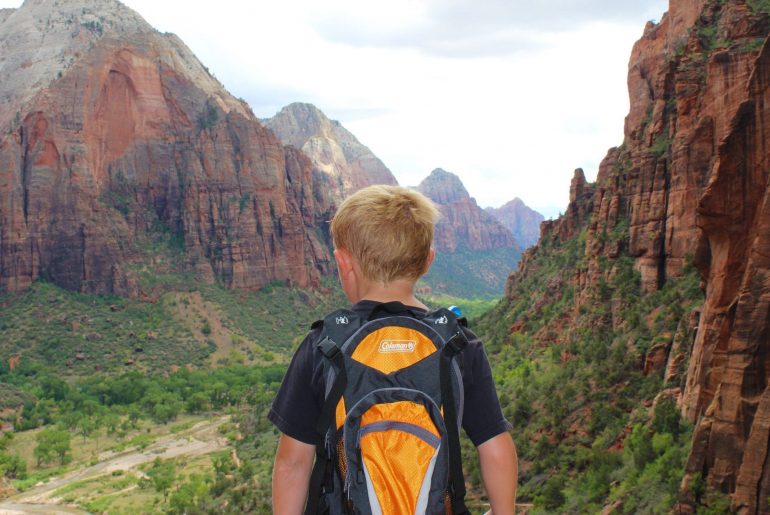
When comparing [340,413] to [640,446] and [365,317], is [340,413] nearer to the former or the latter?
[365,317]

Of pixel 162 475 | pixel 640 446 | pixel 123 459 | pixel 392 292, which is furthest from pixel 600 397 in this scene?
pixel 123 459

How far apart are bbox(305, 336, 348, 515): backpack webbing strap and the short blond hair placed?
0.53m

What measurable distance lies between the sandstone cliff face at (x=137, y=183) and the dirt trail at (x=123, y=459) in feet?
146

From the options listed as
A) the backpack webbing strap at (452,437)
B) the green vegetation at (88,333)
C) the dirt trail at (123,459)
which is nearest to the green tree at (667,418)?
the backpack webbing strap at (452,437)

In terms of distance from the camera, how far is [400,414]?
3627mm

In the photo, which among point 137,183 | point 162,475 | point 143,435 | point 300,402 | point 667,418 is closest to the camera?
point 300,402

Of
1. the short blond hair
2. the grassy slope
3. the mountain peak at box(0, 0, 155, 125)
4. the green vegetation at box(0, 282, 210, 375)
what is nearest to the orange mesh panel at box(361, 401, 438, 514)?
the short blond hair

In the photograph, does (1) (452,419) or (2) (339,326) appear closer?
(1) (452,419)

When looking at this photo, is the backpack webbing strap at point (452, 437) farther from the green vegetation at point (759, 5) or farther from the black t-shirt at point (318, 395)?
the green vegetation at point (759, 5)

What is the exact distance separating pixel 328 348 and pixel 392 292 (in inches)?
22.7

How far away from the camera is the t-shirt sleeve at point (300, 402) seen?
153 inches

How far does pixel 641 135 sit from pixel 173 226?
8772cm

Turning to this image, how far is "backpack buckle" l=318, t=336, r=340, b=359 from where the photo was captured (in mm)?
3629

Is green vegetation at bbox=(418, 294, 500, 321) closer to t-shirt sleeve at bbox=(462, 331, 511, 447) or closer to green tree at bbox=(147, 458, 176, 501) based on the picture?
green tree at bbox=(147, 458, 176, 501)
